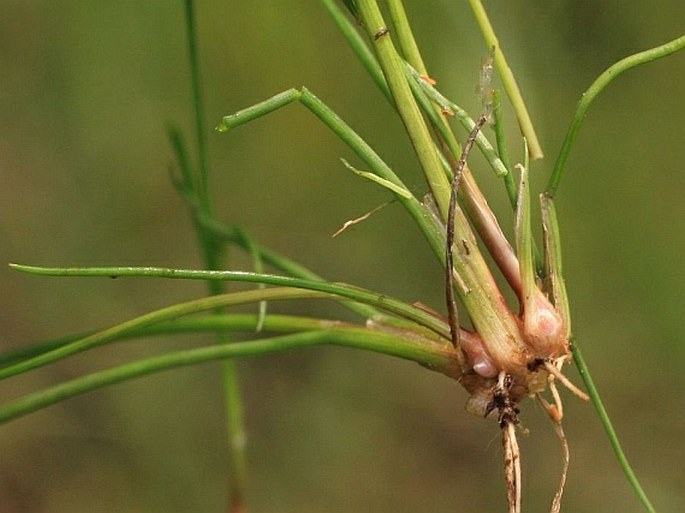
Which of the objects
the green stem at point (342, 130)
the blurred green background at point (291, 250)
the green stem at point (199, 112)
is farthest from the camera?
the blurred green background at point (291, 250)

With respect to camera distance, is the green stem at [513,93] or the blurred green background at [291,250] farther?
the blurred green background at [291,250]

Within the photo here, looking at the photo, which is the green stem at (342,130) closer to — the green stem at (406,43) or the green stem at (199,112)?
the green stem at (406,43)

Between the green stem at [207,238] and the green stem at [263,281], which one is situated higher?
the green stem at [207,238]

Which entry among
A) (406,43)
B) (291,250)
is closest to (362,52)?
(406,43)

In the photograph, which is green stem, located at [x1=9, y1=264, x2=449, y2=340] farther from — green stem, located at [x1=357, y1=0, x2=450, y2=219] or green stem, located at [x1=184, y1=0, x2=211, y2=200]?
green stem, located at [x1=184, y1=0, x2=211, y2=200]

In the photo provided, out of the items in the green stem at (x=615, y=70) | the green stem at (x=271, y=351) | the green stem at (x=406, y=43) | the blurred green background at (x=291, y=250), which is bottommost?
the green stem at (x=271, y=351)

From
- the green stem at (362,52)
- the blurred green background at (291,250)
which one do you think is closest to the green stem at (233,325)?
the green stem at (362,52)
